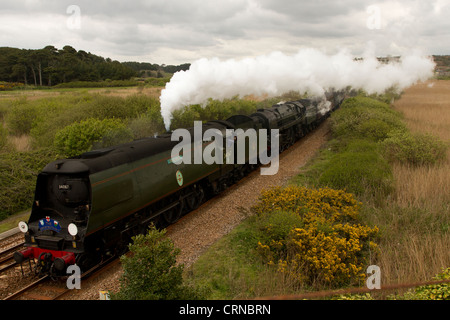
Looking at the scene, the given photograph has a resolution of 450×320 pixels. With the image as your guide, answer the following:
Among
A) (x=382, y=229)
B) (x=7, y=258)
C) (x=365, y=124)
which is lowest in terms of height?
(x=7, y=258)

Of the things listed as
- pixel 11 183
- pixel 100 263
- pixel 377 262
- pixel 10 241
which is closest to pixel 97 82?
pixel 11 183

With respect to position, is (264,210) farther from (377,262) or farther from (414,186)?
(414,186)

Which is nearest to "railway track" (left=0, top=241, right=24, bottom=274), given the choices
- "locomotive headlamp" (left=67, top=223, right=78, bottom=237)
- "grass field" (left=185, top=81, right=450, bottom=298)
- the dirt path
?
the dirt path

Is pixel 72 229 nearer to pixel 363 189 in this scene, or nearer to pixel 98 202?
pixel 98 202

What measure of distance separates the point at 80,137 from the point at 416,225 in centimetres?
1582

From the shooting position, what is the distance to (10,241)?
11.2m

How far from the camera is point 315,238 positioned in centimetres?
802

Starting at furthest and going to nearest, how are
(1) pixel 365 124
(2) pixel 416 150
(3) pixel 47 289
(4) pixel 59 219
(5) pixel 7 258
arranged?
(1) pixel 365 124 → (2) pixel 416 150 → (5) pixel 7 258 → (4) pixel 59 219 → (3) pixel 47 289

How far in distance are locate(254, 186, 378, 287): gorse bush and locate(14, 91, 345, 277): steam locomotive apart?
350 cm

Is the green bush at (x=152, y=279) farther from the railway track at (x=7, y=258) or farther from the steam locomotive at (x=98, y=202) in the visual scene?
the railway track at (x=7, y=258)

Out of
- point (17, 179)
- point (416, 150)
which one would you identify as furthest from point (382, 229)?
point (17, 179)

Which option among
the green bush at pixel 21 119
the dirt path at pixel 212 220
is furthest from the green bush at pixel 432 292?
the green bush at pixel 21 119
